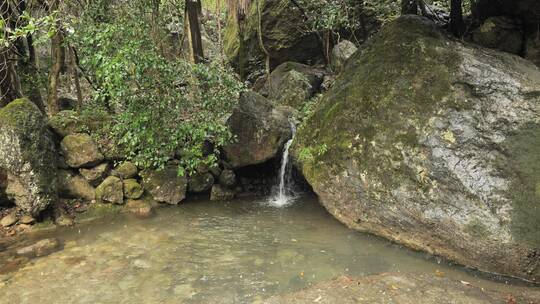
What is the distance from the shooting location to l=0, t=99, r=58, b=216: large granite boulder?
22.7ft

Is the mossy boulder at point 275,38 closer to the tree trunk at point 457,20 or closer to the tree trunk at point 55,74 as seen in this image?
the tree trunk at point 457,20

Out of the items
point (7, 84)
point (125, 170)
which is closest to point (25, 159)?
point (125, 170)

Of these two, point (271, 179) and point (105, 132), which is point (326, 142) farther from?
point (105, 132)

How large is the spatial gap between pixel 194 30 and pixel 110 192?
14.1 ft

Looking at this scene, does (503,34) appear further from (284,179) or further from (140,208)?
(140,208)

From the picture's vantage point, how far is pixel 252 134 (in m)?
8.62

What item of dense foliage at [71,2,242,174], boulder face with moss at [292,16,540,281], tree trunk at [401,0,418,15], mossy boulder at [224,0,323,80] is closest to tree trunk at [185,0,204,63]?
dense foliage at [71,2,242,174]

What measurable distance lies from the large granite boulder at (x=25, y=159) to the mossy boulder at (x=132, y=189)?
4.33ft

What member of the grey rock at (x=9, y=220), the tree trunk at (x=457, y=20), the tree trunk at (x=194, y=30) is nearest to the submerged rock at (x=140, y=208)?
the grey rock at (x=9, y=220)

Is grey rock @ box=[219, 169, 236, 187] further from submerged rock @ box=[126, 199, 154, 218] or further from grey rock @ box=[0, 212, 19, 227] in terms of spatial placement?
grey rock @ box=[0, 212, 19, 227]

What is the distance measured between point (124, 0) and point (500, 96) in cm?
752

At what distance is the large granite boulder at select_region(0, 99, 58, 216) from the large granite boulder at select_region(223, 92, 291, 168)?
3.46 metres

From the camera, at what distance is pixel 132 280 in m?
5.51

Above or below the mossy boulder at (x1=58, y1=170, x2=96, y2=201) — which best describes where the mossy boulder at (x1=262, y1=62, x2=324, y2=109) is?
above
